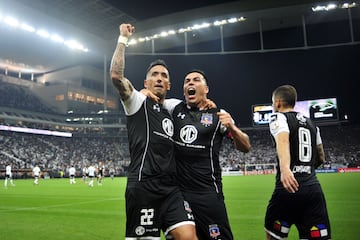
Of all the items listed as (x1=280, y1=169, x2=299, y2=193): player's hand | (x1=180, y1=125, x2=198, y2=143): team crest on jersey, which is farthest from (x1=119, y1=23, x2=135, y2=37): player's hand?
(x1=280, y1=169, x2=299, y2=193): player's hand

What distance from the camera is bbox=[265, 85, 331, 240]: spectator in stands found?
3.91m

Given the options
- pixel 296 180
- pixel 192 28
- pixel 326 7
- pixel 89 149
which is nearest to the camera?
pixel 296 180

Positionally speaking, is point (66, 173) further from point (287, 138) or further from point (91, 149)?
point (287, 138)

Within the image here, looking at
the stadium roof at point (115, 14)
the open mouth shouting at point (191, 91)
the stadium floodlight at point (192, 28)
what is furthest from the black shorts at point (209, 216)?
the stadium floodlight at point (192, 28)

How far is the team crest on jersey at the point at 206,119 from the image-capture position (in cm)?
423

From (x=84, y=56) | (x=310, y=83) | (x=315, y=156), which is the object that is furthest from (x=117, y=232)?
(x=84, y=56)

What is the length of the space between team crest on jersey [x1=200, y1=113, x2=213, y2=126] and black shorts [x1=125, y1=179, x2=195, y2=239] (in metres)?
0.92

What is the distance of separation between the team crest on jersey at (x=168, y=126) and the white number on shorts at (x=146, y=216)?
2.97ft

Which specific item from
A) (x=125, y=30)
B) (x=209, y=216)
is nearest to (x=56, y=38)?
(x=125, y=30)

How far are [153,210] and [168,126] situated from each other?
39.0 inches

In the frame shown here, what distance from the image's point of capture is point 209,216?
12.8ft

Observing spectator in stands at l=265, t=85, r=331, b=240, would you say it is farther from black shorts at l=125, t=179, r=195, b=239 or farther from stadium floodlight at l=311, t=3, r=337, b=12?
stadium floodlight at l=311, t=3, r=337, b=12

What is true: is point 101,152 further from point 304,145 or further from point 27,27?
point 304,145

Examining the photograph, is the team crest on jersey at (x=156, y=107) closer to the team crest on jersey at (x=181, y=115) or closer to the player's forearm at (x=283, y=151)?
the team crest on jersey at (x=181, y=115)
